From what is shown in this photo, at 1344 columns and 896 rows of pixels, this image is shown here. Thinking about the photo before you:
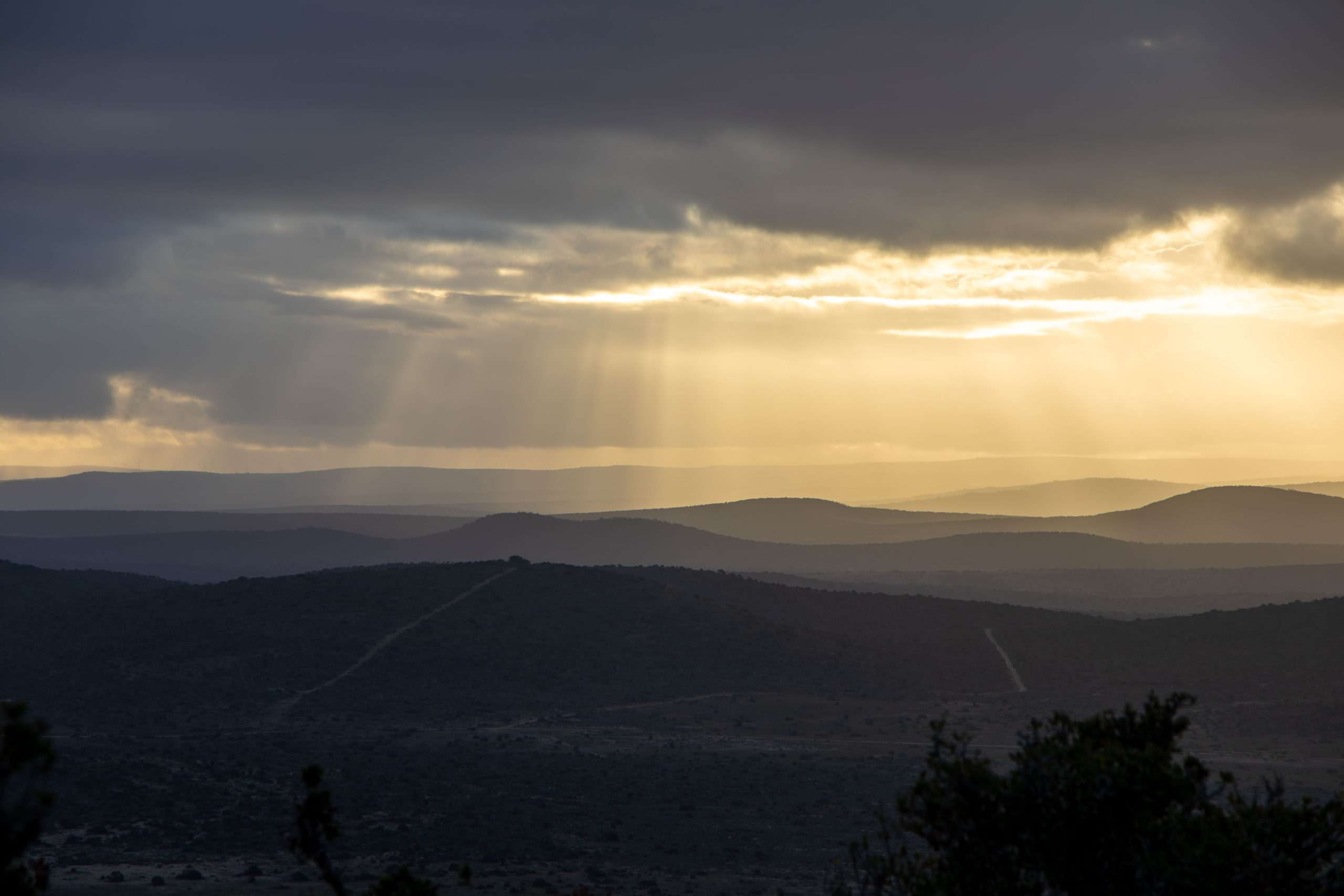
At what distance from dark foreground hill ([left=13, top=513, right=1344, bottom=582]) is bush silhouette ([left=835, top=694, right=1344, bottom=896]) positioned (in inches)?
5264

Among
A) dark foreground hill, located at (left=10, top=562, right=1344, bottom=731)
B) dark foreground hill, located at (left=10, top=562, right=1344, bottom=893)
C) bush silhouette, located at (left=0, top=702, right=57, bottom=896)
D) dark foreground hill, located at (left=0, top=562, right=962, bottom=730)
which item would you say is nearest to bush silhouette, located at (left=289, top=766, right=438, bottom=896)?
bush silhouette, located at (left=0, top=702, right=57, bottom=896)

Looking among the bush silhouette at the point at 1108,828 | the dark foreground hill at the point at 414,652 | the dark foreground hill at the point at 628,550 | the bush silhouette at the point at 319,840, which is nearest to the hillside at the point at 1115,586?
the dark foreground hill at the point at 628,550

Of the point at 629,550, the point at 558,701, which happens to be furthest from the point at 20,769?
the point at 629,550

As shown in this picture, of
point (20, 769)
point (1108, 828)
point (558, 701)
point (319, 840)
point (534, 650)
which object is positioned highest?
point (20, 769)

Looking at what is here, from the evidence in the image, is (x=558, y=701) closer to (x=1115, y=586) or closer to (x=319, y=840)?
(x=319, y=840)

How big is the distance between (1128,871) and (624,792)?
78.9 feet

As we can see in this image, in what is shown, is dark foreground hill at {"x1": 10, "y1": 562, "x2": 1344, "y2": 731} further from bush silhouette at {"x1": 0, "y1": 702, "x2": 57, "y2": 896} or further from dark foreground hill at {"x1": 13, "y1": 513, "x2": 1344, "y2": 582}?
dark foreground hill at {"x1": 13, "y1": 513, "x2": 1344, "y2": 582}

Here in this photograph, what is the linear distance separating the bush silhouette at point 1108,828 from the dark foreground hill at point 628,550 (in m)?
134

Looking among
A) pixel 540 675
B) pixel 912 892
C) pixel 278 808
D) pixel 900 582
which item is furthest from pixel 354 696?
pixel 900 582

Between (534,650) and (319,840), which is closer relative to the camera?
(319,840)

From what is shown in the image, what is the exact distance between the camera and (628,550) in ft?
537

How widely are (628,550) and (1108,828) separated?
502ft

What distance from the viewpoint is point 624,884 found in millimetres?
24844

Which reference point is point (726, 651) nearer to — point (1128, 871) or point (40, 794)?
point (1128, 871)
